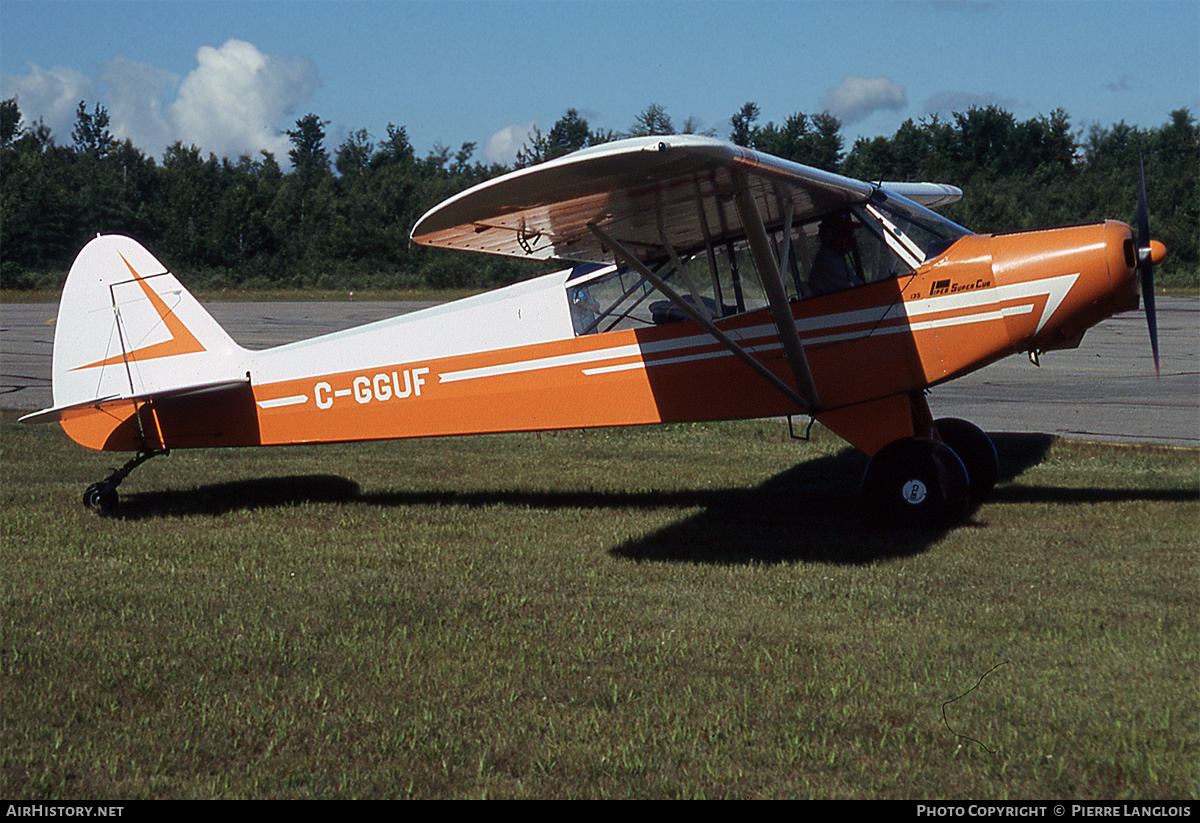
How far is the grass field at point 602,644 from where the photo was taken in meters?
3.68

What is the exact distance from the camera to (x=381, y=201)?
5209 cm

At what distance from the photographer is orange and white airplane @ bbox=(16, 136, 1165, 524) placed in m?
7.10

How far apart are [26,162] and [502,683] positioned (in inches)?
2221

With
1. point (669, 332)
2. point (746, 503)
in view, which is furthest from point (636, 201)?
point (746, 503)

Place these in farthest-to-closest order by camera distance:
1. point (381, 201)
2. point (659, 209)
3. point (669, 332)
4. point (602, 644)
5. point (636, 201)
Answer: point (381, 201), point (669, 332), point (659, 209), point (636, 201), point (602, 644)

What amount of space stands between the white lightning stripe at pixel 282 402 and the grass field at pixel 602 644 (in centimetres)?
85

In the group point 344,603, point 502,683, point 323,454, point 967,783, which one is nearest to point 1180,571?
point 967,783

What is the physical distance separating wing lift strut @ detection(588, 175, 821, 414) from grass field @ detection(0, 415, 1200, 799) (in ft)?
3.46

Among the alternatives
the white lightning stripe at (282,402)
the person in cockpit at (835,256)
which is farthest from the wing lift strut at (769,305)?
the white lightning stripe at (282,402)

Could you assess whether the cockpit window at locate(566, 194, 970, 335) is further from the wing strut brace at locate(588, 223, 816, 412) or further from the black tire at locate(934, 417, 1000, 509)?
the black tire at locate(934, 417, 1000, 509)

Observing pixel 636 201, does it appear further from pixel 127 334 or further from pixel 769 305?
pixel 127 334

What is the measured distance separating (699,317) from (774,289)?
1.88ft

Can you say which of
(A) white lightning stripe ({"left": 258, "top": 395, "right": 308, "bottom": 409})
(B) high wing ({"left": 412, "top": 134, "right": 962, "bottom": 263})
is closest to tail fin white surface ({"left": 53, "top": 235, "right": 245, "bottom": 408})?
(A) white lightning stripe ({"left": 258, "top": 395, "right": 308, "bottom": 409})
